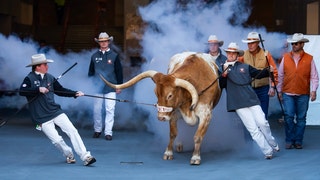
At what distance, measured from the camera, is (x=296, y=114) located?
13.2m

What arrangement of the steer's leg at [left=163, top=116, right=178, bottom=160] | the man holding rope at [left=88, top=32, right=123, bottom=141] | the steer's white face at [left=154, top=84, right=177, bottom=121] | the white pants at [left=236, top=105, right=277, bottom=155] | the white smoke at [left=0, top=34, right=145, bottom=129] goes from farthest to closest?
1. the white smoke at [left=0, top=34, right=145, bottom=129]
2. the man holding rope at [left=88, top=32, right=123, bottom=141]
3. the steer's leg at [left=163, top=116, right=178, bottom=160]
4. the white pants at [left=236, top=105, right=277, bottom=155]
5. the steer's white face at [left=154, top=84, right=177, bottom=121]

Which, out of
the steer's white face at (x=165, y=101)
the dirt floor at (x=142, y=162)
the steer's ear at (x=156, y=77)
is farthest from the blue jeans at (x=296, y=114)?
the steer's ear at (x=156, y=77)

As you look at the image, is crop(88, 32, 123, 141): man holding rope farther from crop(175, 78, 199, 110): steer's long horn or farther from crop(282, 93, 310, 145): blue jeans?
crop(282, 93, 310, 145): blue jeans

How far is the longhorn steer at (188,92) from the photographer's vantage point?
11.4 meters

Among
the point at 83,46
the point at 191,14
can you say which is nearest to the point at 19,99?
the point at 191,14

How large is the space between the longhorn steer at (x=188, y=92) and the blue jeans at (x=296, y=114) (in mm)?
1457

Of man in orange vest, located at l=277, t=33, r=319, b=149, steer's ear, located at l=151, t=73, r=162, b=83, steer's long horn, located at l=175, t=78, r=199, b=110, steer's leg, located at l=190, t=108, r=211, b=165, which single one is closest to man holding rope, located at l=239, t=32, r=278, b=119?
man in orange vest, located at l=277, t=33, r=319, b=149

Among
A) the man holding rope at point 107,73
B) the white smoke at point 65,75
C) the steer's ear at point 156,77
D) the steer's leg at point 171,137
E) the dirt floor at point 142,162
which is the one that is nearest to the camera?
the dirt floor at point 142,162

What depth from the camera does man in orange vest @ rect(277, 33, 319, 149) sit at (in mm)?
12977

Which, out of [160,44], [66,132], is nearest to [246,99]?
[66,132]

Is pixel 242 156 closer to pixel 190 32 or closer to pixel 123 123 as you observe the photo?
pixel 190 32

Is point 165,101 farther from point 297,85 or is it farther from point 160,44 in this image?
point 160,44

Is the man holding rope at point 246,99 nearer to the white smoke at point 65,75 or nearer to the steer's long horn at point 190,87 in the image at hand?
the steer's long horn at point 190,87

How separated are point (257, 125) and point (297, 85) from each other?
1.52 m
